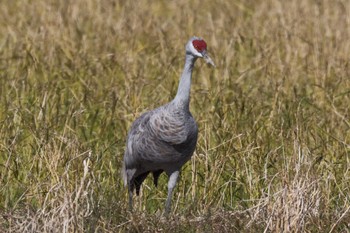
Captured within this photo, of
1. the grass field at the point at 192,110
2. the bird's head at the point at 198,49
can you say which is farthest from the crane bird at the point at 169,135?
the grass field at the point at 192,110

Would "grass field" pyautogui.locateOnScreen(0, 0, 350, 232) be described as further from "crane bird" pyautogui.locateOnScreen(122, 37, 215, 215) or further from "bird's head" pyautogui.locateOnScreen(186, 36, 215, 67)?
"bird's head" pyautogui.locateOnScreen(186, 36, 215, 67)

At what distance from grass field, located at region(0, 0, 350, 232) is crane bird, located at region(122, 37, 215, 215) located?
0.23m

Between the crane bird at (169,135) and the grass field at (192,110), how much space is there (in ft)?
0.77

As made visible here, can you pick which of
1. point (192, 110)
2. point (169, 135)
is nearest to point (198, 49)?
point (169, 135)

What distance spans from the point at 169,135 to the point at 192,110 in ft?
6.68

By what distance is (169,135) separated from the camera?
578cm

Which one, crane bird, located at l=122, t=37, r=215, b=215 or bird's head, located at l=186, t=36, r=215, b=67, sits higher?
bird's head, located at l=186, t=36, r=215, b=67

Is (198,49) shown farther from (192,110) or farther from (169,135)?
A: (192,110)

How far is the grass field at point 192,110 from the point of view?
560 centimetres


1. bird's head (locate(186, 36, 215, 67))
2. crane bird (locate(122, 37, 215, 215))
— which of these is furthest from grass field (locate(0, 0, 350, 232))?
bird's head (locate(186, 36, 215, 67))

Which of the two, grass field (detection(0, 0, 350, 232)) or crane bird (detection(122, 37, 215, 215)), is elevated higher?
crane bird (detection(122, 37, 215, 215))

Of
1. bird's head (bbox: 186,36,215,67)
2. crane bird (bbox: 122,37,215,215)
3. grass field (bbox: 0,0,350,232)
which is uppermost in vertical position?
bird's head (bbox: 186,36,215,67)

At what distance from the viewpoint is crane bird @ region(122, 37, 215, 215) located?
18.8 ft

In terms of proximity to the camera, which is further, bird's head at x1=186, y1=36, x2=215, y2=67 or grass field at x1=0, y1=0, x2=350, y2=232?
bird's head at x1=186, y1=36, x2=215, y2=67
